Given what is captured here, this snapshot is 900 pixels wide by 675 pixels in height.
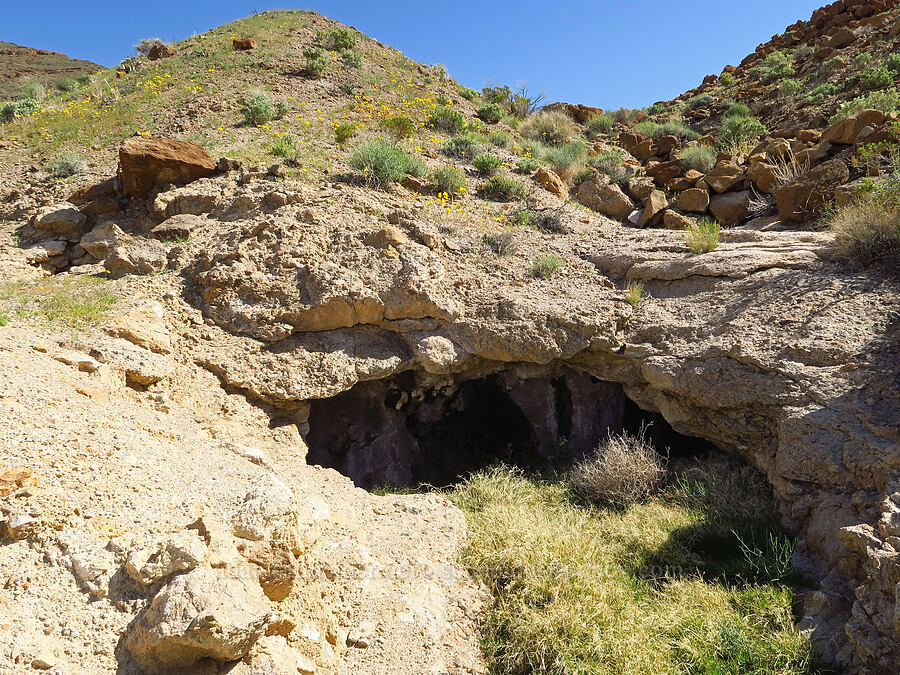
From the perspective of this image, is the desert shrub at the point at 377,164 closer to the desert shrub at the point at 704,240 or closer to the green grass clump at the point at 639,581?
the desert shrub at the point at 704,240

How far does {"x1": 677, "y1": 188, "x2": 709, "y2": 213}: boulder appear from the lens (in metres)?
7.85

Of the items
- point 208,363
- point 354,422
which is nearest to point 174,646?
point 208,363

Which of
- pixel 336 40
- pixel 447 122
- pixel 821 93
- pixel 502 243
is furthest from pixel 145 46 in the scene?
pixel 821 93

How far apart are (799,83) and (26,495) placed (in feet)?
55.4

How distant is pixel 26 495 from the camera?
2324mm

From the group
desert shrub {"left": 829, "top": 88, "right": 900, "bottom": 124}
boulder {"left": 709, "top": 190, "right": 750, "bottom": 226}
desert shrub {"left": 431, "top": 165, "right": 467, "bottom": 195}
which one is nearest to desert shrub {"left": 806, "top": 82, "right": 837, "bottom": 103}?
desert shrub {"left": 829, "top": 88, "right": 900, "bottom": 124}

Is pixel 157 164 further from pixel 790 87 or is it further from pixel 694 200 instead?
pixel 790 87

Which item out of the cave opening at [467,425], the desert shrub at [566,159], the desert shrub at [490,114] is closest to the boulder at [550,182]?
the desert shrub at [566,159]

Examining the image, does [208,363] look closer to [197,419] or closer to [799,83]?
[197,419]

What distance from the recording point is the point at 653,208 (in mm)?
7871

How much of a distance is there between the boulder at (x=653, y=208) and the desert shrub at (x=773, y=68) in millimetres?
9811

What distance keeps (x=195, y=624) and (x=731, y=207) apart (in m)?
8.65

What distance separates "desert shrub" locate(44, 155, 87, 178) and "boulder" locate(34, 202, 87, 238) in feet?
4.54

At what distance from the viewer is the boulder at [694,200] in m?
7.85
